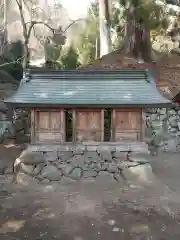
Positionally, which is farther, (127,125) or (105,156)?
(127,125)

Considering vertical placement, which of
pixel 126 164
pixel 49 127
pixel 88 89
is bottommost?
pixel 126 164

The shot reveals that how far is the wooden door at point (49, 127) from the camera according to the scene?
9648 mm

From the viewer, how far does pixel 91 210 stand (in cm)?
745

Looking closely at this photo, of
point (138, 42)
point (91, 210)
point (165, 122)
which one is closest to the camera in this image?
point (91, 210)

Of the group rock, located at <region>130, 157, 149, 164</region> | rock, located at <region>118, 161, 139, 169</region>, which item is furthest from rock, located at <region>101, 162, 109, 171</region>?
rock, located at <region>130, 157, 149, 164</region>

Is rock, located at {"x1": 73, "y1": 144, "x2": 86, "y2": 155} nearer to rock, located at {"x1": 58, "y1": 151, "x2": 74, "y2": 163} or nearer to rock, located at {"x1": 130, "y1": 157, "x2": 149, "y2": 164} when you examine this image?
rock, located at {"x1": 58, "y1": 151, "x2": 74, "y2": 163}

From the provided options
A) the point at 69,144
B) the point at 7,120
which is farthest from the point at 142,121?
the point at 7,120

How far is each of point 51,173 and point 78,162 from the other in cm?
85

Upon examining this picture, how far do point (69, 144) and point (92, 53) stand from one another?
67.3 feet

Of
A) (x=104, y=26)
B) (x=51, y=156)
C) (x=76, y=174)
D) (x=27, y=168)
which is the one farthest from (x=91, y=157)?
(x=104, y=26)

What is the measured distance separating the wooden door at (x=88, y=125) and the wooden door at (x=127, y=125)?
1.85 ft

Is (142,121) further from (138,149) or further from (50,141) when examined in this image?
(50,141)

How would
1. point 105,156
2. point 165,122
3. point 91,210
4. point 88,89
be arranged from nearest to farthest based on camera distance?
1. point 91,210
2. point 105,156
3. point 88,89
4. point 165,122

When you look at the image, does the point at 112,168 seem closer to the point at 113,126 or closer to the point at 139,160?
the point at 139,160
